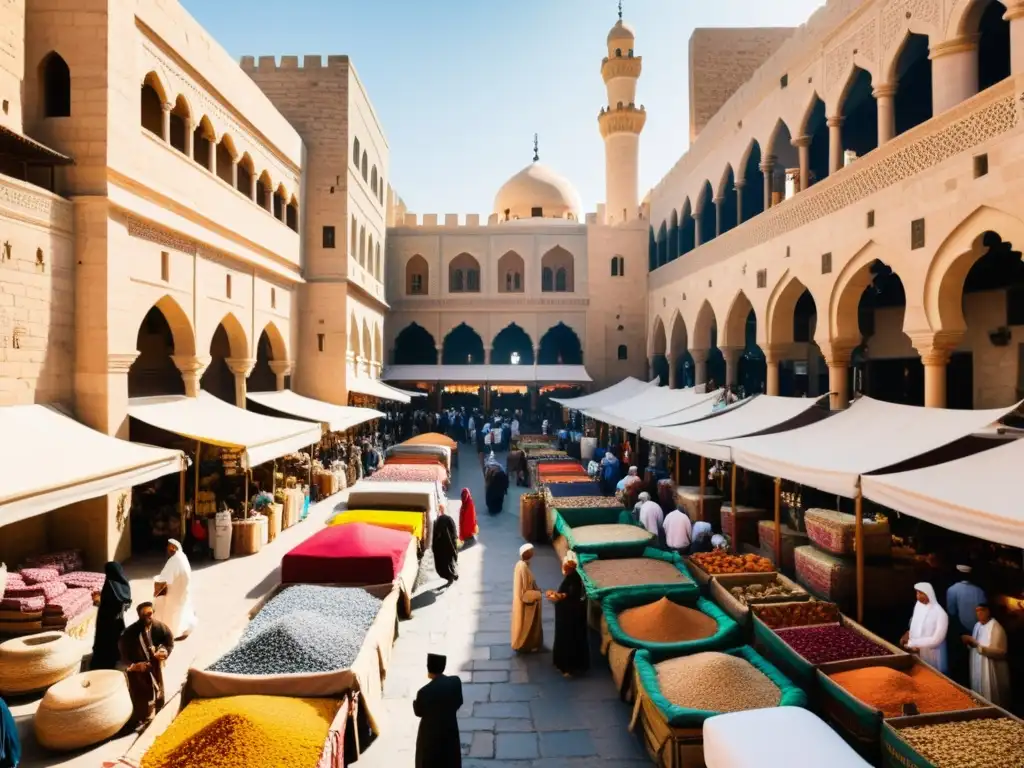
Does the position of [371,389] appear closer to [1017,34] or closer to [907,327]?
[907,327]

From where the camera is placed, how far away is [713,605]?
6.57 m

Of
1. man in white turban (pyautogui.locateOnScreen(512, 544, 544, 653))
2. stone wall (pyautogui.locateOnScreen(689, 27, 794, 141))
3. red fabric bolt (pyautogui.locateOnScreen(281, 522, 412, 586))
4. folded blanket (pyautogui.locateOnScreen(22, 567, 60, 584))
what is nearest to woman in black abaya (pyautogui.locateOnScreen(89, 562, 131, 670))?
red fabric bolt (pyautogui.locateOnScreen(281, 522, 412, 586))

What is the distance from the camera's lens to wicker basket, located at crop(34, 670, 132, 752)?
4.93 m

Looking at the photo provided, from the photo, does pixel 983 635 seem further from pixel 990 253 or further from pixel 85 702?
pixel 990 253

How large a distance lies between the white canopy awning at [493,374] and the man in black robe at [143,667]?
19.4m

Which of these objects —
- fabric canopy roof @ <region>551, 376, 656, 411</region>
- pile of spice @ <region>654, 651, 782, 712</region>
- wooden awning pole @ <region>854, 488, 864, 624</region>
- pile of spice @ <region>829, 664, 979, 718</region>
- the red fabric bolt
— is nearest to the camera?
pile of spice @ <region>829, 664, 979, 718</region>

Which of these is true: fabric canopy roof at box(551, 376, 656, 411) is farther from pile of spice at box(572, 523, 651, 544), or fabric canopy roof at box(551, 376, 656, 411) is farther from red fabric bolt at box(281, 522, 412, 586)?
red fabric bolt at box(281, 522, 412, 586)

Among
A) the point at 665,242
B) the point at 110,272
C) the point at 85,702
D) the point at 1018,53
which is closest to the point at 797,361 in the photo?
the point at 665,242

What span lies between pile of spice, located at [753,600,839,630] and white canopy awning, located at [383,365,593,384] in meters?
18.0

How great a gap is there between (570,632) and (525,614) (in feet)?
2.22

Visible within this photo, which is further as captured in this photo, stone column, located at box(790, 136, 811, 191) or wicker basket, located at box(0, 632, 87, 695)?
stone column, located at box(790, 136, 811, 191)

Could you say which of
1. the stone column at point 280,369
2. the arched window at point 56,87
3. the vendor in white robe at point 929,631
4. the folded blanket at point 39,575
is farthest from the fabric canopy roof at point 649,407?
the arched window at point 56,87

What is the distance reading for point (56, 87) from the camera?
9164mm

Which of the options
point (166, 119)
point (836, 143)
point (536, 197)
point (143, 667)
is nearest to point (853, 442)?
point (836, 143)
